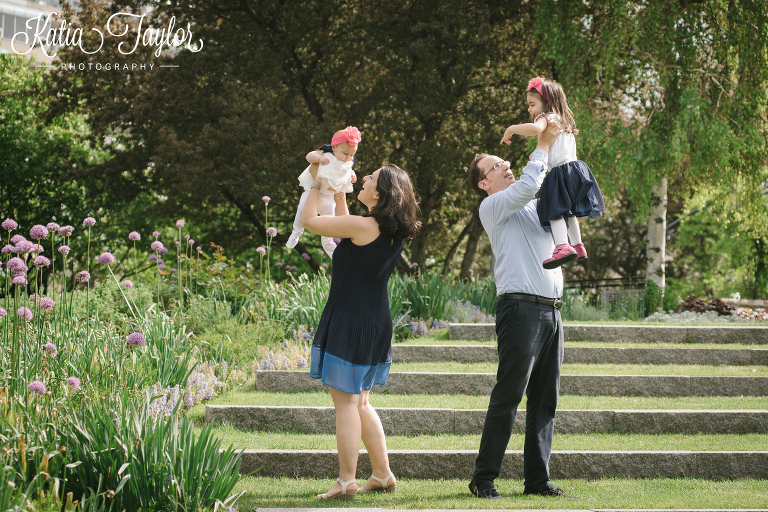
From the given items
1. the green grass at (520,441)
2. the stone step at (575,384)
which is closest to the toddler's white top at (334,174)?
the green grass at (520,441)

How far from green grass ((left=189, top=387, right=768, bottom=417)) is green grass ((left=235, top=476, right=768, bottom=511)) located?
114 cm

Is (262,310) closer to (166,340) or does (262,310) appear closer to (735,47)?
(166,340)

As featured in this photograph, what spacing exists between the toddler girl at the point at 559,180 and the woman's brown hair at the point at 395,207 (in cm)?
57

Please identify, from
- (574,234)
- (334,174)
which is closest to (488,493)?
(574,234)

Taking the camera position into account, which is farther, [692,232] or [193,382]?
[692,232]

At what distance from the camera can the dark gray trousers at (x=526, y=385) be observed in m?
3.29

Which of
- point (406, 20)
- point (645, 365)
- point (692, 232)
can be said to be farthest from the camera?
point (692, 232)

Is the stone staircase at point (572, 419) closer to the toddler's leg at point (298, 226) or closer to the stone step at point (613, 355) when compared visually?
the stone step at point (613, 355)

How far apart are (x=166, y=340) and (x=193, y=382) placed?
1.42 ft

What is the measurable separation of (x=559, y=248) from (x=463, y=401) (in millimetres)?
2284

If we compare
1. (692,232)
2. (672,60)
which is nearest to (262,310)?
(672,60)

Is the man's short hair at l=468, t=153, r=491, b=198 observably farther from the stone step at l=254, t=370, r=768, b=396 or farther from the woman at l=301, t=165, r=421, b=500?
the stone step at l=254, t=370, r=768, b=396

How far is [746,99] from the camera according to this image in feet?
37.0

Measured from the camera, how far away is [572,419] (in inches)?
187
